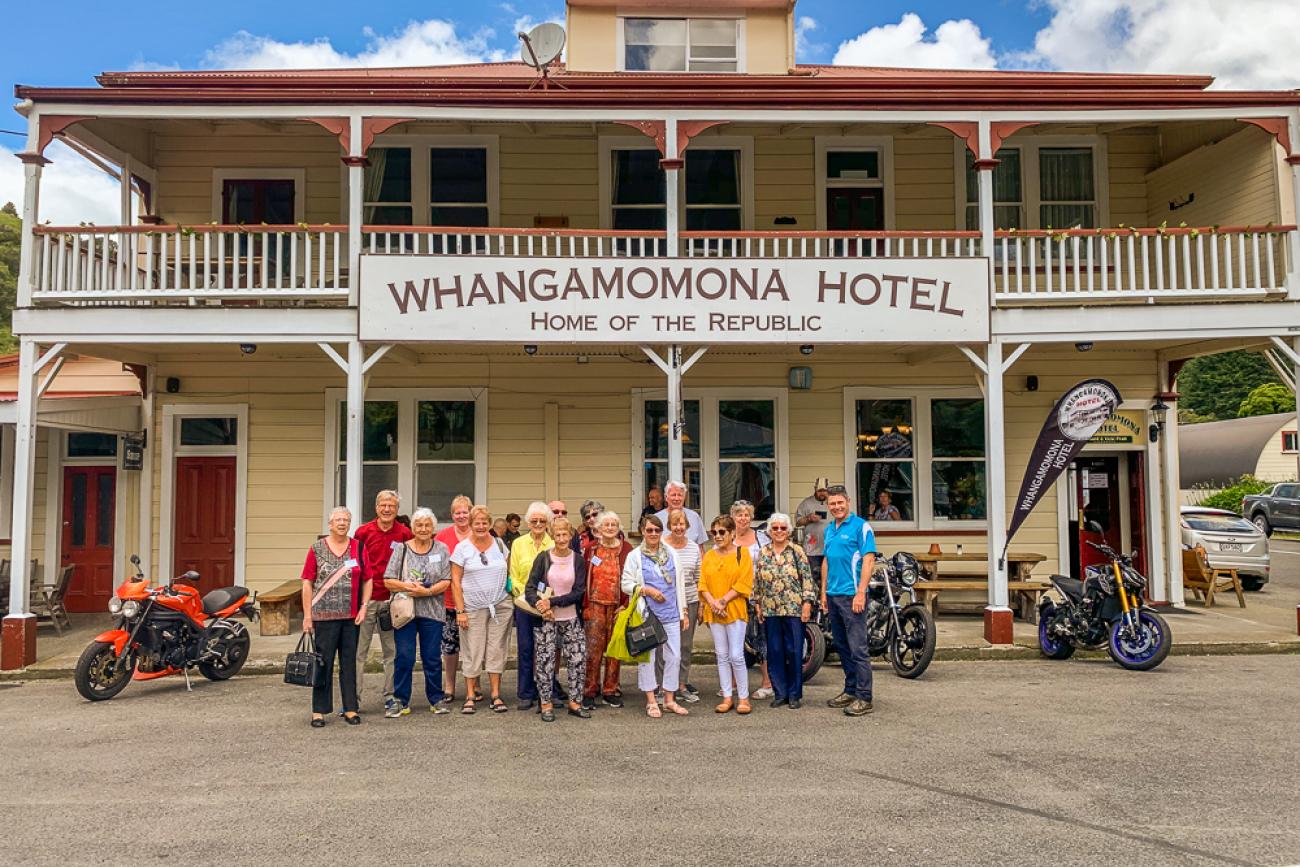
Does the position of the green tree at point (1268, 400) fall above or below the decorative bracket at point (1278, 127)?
above

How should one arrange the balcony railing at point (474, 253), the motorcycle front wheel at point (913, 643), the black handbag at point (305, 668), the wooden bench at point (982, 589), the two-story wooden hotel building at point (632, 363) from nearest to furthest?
the black handbag at point (305, 668) < the motorcycle front wheel at point (913, 643) < the balcony railing at point (474, 253) < the wooden bench at point (982, 589) < the two-story wooden hotel building at point (632, 363)

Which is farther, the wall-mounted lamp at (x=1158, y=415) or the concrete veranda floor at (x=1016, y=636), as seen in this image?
the wall-mounted lamp at (x=1158, y=415)

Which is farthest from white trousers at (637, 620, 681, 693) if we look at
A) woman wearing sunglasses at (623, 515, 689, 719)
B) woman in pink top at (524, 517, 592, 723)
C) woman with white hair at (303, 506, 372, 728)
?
woman with white hair at (303, 506, 372, 728)

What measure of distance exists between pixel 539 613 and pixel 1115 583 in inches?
224

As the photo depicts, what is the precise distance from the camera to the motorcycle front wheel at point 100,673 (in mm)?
7672

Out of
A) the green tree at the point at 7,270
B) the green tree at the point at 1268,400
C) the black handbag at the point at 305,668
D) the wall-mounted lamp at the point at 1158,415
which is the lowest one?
the black handbag at the point at 305,668

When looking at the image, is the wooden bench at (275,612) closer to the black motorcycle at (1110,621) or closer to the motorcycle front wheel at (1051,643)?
the motorcycle front wheel at (1051,643)

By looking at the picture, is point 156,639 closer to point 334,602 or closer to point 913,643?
point 334,602

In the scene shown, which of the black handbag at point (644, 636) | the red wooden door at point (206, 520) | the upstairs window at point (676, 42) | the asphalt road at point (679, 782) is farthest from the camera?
the upstairs window at point (676, 42)

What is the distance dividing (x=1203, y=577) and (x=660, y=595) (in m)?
9.78

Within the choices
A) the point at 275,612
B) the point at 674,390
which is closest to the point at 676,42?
the point at 674,390

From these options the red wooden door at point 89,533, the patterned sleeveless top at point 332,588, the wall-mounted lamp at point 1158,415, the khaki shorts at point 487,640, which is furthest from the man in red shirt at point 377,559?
the wall-mounted lamp at point 1158,415

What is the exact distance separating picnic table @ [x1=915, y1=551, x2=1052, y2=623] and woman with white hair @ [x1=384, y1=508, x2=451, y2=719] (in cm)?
647

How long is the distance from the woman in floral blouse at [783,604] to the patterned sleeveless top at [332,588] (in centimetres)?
320
